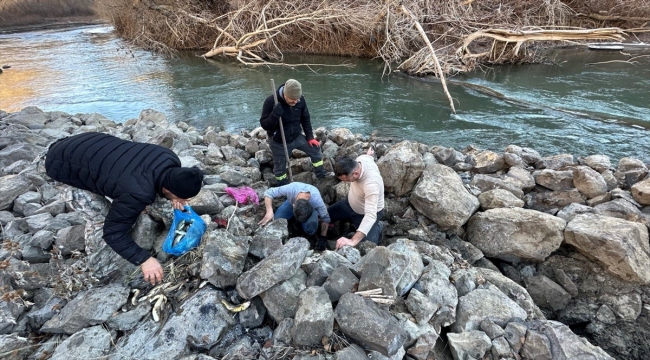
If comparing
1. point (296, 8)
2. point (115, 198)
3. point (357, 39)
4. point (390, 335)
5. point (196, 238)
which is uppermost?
point (296, 8)

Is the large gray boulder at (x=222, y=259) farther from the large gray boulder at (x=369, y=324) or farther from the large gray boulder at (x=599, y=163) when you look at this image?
the large gray boulder at (x=599, y=163)

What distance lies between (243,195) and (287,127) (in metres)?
1.19

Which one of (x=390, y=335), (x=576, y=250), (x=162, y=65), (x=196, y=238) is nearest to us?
(x=390, y=335)

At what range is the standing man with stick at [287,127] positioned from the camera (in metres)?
4.12

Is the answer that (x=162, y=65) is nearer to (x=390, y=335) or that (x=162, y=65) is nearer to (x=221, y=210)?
(x=221, y=210)

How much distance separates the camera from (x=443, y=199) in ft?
12.1

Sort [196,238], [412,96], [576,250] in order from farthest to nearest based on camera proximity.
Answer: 1. [412,96]
2. [576,250]
3. [196,238]

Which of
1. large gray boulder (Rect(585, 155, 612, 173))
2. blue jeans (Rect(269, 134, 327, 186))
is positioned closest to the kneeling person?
blue jeans (Rect(269, 134, 327, 186))

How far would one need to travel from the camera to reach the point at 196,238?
2.66 metres

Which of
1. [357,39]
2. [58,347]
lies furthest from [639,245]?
[357,39]

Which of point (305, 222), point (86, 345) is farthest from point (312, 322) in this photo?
point (305, 222)

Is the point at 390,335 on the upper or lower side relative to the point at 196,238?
lower

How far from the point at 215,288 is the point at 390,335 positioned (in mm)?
1197

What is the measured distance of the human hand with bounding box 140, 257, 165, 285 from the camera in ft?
7.60
